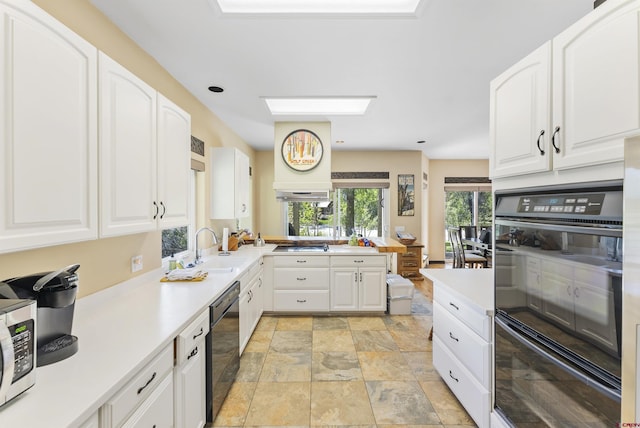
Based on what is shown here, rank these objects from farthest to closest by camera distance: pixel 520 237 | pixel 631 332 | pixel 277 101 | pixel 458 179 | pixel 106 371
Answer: pixel 458 179
pixel 277 101
pixel 520 237
pixel 106 371
pixel 631 332

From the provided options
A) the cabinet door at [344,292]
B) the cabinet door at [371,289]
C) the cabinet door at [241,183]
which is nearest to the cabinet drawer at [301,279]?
the cabinet door at [344,292]

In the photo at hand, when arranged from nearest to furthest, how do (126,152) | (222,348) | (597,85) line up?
(597,85)
(126,152)
(222,348)

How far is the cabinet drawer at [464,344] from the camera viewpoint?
1.65 meters

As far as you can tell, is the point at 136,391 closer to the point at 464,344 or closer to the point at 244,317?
the point at 244,317

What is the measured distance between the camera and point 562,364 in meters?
1.15

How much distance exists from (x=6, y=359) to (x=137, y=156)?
1055 mm

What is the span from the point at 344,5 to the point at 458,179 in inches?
240

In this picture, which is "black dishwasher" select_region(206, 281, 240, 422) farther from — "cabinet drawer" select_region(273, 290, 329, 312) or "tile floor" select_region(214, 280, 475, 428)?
"cabinet drawer" select_region(273, 290, 329, 312)

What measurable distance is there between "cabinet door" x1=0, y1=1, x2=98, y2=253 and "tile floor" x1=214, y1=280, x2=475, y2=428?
64.7 inches

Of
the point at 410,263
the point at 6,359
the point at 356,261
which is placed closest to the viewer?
the point at 6,359

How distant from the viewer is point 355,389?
2.25 meters

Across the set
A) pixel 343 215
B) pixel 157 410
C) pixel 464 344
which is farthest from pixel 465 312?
pixel 343 215

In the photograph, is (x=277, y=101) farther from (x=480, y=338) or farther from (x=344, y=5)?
(x=480, y=338)

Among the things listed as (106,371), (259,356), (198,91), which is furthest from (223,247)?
(106,371)
